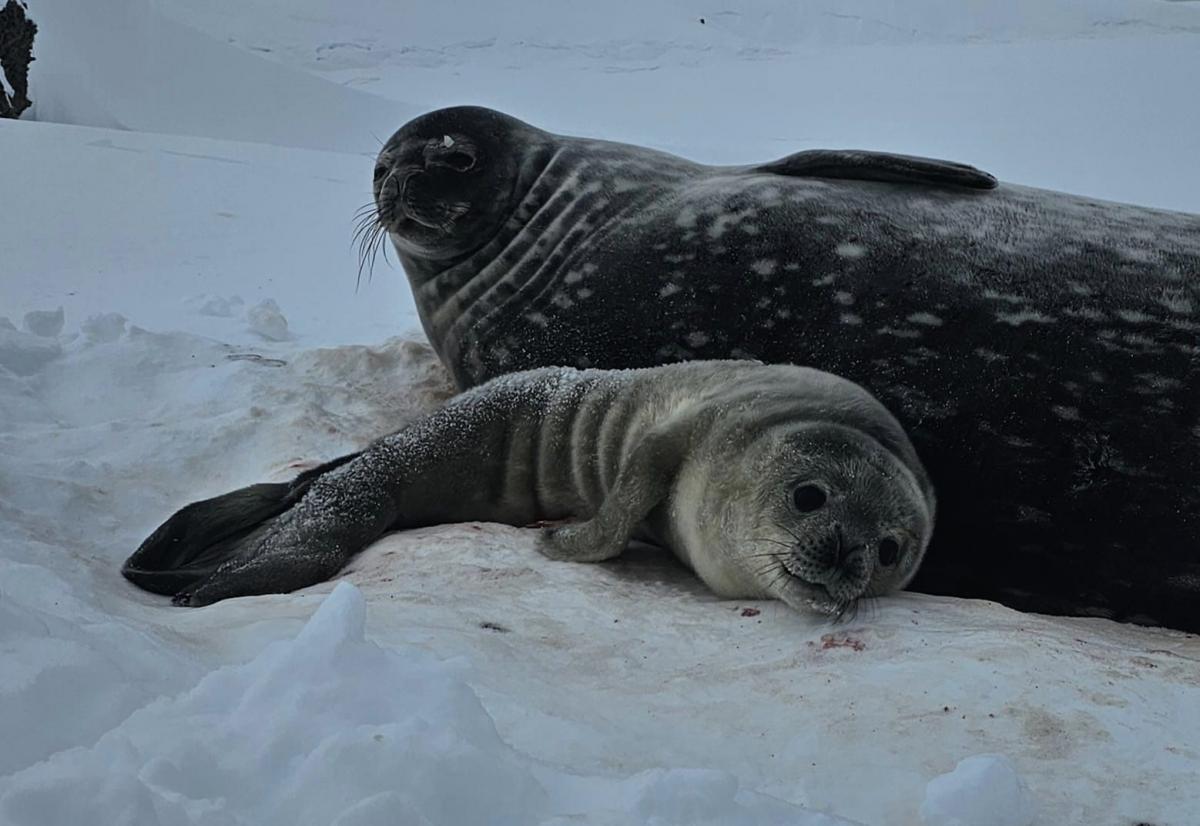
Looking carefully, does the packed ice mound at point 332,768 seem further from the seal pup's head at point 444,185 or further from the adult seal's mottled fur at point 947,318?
the seal pup's head at point 444,185

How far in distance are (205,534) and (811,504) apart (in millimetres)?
1332

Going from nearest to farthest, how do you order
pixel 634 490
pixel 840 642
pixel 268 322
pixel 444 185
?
pixel 840 642 → pixel 634 490 → pixel 444 185 → pixel 268 322

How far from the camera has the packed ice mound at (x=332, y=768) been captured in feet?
3.73

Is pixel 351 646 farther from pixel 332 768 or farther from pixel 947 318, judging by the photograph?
pixel 947 318

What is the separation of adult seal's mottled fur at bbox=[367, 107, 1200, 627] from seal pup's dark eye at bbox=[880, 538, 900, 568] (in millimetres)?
432

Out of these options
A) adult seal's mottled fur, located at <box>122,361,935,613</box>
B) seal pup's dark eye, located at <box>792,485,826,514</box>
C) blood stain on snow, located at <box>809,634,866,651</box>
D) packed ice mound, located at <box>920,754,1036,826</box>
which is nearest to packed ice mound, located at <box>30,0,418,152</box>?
adult seal's mottled fur, located at <box>122,361,935,613</box>

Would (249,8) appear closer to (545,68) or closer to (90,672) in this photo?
(545,68)

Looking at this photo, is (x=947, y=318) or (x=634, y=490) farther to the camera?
(x=947, y=318)

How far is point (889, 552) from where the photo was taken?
8.06ft

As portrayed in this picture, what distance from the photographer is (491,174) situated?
423 centimetres

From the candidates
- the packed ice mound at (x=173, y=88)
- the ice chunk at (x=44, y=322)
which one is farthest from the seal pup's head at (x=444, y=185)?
the packed ice mound at (x=173, y=88)

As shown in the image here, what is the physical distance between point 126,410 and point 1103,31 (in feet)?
70.5

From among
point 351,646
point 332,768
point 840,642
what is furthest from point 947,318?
point 332,768

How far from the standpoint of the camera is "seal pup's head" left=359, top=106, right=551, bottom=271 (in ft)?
13.6
